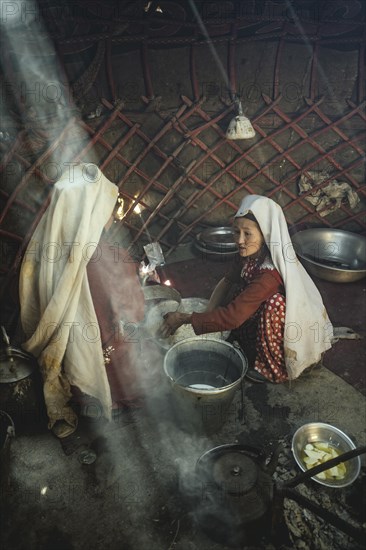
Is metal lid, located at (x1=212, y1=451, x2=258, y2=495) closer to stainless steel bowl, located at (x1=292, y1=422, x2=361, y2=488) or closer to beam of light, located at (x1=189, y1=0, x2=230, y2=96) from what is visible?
stainless steel bowl, located at (x1=292, y1=422, x2=361, y2=488)

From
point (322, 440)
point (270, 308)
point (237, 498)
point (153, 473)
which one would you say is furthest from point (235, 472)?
point (270, 308)

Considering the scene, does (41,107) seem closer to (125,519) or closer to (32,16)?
(32,16)

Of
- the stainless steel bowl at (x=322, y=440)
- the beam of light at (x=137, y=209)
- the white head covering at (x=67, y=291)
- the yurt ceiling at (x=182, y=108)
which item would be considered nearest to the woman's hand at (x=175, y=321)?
the white head covering at (x=67, y=291)

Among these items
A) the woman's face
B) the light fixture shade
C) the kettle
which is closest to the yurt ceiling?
the light fixture shade

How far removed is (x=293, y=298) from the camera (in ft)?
8.58

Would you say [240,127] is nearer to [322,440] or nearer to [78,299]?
[78,299]

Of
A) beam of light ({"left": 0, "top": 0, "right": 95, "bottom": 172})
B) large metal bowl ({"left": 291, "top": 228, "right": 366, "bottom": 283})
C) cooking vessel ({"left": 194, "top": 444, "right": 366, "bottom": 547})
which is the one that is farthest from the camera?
large metal bowl ({"left": 291, "top": 228, "right": 366, "bottom": 283})

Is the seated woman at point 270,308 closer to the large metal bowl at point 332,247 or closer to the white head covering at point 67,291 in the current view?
the white head covering at point 67,291

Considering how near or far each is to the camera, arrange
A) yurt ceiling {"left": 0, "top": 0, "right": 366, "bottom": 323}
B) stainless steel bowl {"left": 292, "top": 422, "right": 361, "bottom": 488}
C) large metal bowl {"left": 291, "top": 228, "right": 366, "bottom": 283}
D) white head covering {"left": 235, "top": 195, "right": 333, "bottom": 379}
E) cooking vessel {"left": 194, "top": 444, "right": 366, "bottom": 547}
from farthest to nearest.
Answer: large metal bowl {"left": 291, "top": 228, "right": 366, "bottom": 283} → yurt ceiling {"left": 0, "top": 0, "right": 366, "bottom": 323} → white head covering {"left": 235, "top": 195, "right": 333, "bottom": 379} → stainless steel bowl {"left": 292, "top": 422, "right": 361, "bottom": 488} → cooking vessel {"left": 194, "top": 444, "right": 366, "bottom": 547}

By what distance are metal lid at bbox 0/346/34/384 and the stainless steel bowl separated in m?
1.77

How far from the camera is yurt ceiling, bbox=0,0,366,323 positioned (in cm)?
355

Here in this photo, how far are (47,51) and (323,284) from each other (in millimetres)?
3757

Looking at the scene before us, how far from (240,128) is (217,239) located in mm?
1502

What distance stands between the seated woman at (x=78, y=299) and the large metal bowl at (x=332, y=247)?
2744 mm
